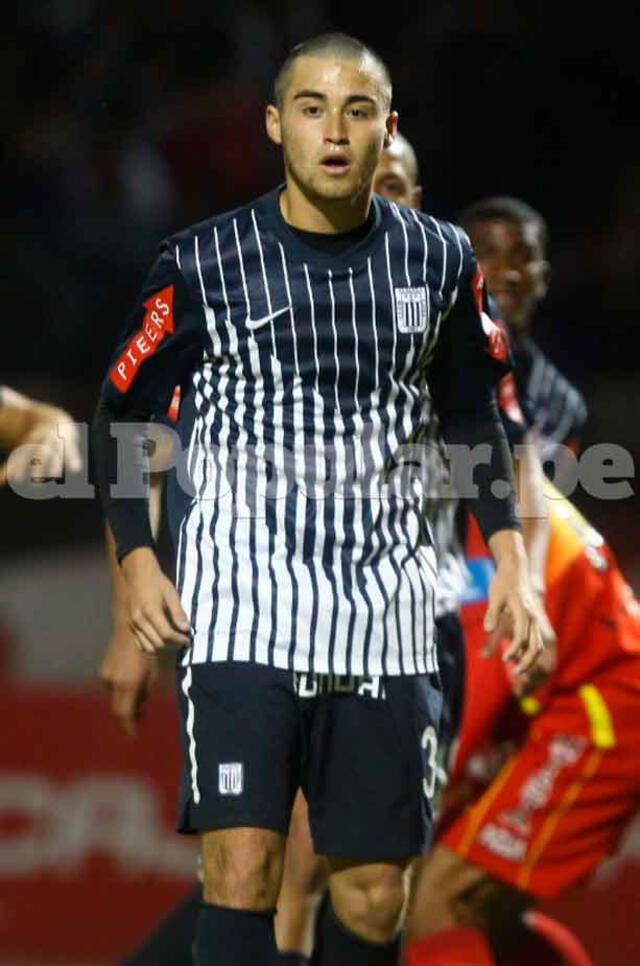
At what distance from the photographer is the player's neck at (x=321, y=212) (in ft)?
10.3

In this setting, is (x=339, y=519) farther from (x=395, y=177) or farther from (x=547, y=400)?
(x=547, y=400)

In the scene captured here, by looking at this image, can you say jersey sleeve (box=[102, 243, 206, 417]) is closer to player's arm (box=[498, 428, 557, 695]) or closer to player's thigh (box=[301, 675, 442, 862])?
player's thigh (box=[301, 675, 442, 862])

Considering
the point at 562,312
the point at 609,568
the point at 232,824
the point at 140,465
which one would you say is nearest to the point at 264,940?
the point at 232,824

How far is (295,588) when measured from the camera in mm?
3086

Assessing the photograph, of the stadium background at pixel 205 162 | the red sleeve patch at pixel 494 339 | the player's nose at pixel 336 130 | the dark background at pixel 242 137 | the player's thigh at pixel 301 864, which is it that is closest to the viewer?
the player's nose at pixel 336 130

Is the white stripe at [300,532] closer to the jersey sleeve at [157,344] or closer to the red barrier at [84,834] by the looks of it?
the jersey sleeve at [157,344]

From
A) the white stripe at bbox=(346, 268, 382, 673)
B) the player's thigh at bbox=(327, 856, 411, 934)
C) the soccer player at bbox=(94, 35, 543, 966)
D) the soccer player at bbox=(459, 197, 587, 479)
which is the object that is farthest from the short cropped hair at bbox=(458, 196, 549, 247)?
the player's thigh at bbox=(327, 856, 411, 934)

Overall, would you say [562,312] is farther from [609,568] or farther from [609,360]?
[609,568]

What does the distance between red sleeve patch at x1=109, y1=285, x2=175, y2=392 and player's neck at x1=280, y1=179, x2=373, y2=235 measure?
227mm

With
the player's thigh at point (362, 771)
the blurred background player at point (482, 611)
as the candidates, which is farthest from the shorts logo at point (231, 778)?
the blurred background player at point (482, 611)

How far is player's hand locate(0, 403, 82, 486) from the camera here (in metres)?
2.95

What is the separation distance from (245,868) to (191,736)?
0.72 ft

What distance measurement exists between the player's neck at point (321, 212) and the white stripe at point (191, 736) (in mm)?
696

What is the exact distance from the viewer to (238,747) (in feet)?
9.84
